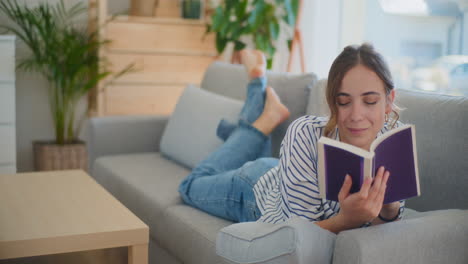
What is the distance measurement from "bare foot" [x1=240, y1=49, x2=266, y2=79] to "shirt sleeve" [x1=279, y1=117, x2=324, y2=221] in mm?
930

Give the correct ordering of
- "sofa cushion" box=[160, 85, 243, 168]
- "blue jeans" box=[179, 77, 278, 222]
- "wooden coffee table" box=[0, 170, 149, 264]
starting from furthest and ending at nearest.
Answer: "sofa cushion" box=[160, 85, 243, 168]
"blue jeans" box=[179, 77, 278, 222]
"wooden coffee table" box=[0, 170, 149, 264]

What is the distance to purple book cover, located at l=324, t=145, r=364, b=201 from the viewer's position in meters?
1.25

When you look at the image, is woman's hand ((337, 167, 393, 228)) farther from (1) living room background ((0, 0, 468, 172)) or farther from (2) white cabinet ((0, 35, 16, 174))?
(2) white cabinet ((0, 35, 16, 174))

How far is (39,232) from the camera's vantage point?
1670 mm

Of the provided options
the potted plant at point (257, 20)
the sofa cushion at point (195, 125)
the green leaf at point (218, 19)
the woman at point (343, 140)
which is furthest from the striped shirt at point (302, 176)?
the green leaf at point (218, 19)

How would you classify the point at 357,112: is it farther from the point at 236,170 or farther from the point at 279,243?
the point at 236,170

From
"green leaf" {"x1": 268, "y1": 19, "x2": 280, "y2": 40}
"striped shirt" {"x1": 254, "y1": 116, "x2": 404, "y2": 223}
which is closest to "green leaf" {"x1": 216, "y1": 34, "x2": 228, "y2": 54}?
"green leaf" {"x1": 268, "y1": 19, "x2": 280, "y2": 40}

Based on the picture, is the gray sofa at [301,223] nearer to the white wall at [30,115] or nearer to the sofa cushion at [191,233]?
the sofa cushion at [191,233]

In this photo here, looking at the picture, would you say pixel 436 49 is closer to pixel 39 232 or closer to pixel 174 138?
pixel 174 138

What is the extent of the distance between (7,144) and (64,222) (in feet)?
6.87

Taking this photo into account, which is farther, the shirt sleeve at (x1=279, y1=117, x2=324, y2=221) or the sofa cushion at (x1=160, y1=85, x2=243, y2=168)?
the sofa cushion at (x1=160, y1=85, x2=243, y2=168)

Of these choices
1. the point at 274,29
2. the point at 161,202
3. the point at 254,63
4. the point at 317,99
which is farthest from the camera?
the point at 274,29

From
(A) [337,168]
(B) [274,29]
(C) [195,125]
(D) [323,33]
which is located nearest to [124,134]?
(C) [195,125]

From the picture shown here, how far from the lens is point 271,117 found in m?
2.32
